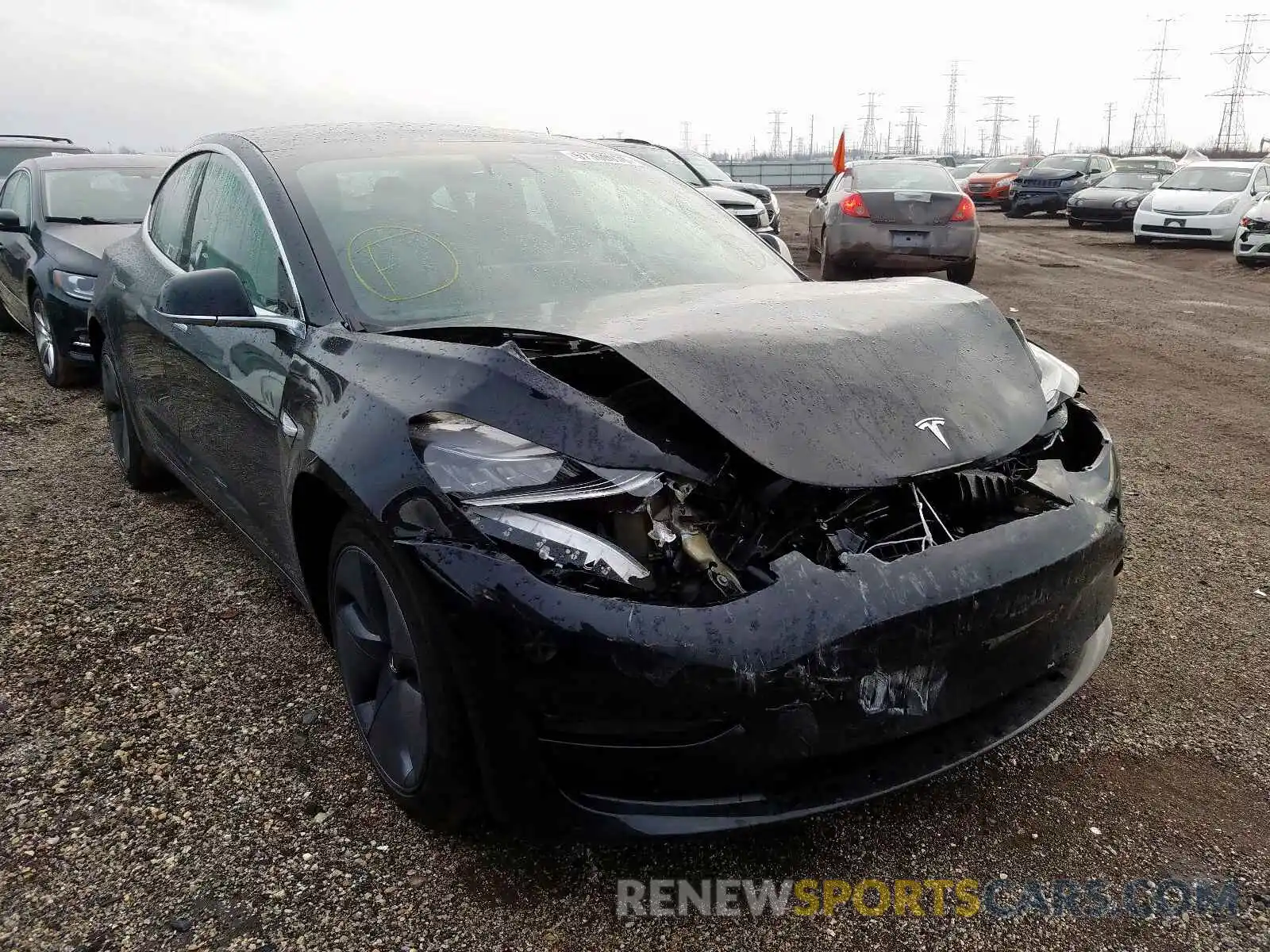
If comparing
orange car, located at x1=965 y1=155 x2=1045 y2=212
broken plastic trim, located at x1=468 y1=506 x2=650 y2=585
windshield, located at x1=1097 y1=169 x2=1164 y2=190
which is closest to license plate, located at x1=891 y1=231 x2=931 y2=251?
broken plastic trim, located at x1=468 y1=506 x2=650 y2=585

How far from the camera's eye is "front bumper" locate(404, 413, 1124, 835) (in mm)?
1635

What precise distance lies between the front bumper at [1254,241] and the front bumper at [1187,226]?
1.68m

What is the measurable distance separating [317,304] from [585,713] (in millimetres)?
1346

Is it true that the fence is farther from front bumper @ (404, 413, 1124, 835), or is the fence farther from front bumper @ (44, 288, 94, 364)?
front bumper @ (404, 413, 1124, 835)

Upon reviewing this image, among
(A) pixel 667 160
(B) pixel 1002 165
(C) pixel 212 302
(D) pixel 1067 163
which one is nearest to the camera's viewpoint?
(C) pixel 212 302

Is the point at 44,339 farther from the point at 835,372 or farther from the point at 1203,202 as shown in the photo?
the point at 1203,202

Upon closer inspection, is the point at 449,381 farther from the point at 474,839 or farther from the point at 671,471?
the point at 474,839

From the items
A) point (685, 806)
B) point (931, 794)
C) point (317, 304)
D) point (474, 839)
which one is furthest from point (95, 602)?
point (931, 794)

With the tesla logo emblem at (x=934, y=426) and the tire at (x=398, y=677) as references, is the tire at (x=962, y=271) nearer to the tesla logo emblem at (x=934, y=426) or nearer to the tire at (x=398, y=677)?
the tesla logo emblem at (x=934, y=426)

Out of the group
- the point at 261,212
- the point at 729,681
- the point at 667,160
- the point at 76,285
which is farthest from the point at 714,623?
the point at 667,160

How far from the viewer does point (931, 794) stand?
219cm

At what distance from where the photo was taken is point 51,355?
6.34 m

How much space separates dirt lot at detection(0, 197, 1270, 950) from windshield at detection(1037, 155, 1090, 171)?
75.3 feet

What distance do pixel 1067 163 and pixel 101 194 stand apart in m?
23.4
